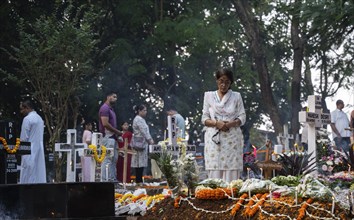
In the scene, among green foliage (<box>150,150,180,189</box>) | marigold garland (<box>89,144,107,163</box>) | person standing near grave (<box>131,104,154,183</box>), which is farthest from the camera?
person standing near grave (<box>131,104,154,183</box>)

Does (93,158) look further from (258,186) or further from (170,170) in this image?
(258,186)

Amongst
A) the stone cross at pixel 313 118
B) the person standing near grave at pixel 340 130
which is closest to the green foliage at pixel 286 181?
the stone cross at pixel 313 118

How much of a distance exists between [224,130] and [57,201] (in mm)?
6339

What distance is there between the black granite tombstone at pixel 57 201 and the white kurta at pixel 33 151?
523 inches

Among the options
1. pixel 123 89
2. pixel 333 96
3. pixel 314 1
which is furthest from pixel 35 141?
pixel 333 96

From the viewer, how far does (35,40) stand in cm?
2959

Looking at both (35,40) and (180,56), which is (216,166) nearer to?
(35,40)

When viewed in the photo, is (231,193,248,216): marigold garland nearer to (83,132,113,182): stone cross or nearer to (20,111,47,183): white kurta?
(83,132,113,182): stone cross

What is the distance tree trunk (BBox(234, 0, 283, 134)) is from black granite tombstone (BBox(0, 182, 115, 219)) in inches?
1021

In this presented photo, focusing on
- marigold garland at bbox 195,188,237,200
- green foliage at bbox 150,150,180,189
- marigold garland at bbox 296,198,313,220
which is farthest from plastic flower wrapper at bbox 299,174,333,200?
green foliage at bbox 150,150,180,189

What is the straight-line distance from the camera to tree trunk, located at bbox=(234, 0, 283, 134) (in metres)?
34.3

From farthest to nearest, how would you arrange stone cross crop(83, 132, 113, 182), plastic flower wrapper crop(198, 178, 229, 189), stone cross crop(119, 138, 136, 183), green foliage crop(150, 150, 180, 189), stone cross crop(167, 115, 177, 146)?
stone cross crop(119, 138, 136, 183) < stone cross crop(83, 132, 113, 182) < stone cross crop(167, 115, 177, 146) < green foliage crop(150, 150, 180, 189) < plastic flower wrapper crop(198, 178, 229, 189)

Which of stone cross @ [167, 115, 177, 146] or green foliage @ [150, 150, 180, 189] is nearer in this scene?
green foliage @ [150, 150, 180, 189]

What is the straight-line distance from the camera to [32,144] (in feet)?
71.7
